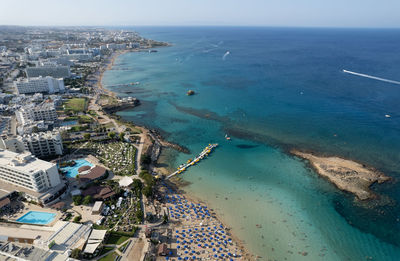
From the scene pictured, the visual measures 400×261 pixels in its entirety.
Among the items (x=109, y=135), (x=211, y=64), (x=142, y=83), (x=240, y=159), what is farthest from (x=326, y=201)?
(x=211, y=64)

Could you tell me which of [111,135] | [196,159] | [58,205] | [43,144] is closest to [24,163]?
[58,205]

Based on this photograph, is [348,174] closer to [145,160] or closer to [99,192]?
[145,160]

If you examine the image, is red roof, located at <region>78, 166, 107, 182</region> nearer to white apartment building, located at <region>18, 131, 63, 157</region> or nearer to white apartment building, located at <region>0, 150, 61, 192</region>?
→ white apartment building, located at <region>0, 150, 61, 192</region>

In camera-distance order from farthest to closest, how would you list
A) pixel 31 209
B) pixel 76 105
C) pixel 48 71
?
pixel 48 71, pixel 76 105, pixel 31 209

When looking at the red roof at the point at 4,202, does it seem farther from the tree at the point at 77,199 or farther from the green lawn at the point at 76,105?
the green lawn at the point at 76,105

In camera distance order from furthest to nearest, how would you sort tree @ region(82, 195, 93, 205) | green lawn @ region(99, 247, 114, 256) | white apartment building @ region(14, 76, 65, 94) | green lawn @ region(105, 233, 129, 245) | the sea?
white apartment building @ region(14, 76, 65, 94), tree @ region(82, 195, 93, 205), the sea, green lawn @ region(105, 233, 129, 245), green lawn @ region(99, 247, 114, 256)

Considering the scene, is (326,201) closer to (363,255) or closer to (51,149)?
(363,255)

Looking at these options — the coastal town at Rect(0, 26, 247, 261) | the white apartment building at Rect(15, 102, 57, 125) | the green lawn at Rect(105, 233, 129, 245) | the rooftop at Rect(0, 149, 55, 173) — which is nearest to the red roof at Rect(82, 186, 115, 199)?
the coastal town at Rect(0, 26, 247, 261)
